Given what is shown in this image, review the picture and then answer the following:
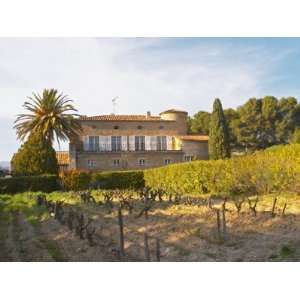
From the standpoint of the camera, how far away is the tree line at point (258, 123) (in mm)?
11680

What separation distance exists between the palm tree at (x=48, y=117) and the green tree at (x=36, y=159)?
0.23 metres

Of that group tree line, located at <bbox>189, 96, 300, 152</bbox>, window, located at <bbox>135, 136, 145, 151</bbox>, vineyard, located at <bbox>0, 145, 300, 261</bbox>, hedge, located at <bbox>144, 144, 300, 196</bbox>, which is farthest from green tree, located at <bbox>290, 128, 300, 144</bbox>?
window, located at <bbox>135, 136, 145, 151</bbox>

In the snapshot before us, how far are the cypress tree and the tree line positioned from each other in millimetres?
57

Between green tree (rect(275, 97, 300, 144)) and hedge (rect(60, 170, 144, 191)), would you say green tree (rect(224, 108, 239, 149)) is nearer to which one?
green tree (rect(275, 97, 300, 144))

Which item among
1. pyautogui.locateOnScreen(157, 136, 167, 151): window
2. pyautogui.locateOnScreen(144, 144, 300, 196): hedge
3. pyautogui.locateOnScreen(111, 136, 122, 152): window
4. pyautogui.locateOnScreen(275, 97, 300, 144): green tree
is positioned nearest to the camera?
pyautogui.locateOnScreen(144, 144, 300, 196): hedge

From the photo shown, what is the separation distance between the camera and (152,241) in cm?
612

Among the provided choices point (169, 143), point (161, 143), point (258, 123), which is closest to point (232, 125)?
point (258, 123)

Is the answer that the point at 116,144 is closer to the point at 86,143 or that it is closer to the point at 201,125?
the point at 86,143

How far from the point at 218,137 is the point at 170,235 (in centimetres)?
640

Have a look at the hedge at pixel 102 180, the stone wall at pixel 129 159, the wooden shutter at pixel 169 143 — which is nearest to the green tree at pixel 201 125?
the wooden shutter at pixel 169 143

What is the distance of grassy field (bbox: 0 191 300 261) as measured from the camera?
18.4 feet

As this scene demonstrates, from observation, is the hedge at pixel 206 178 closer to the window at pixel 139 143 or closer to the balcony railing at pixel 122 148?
the balcony railing at pixel 122 148
